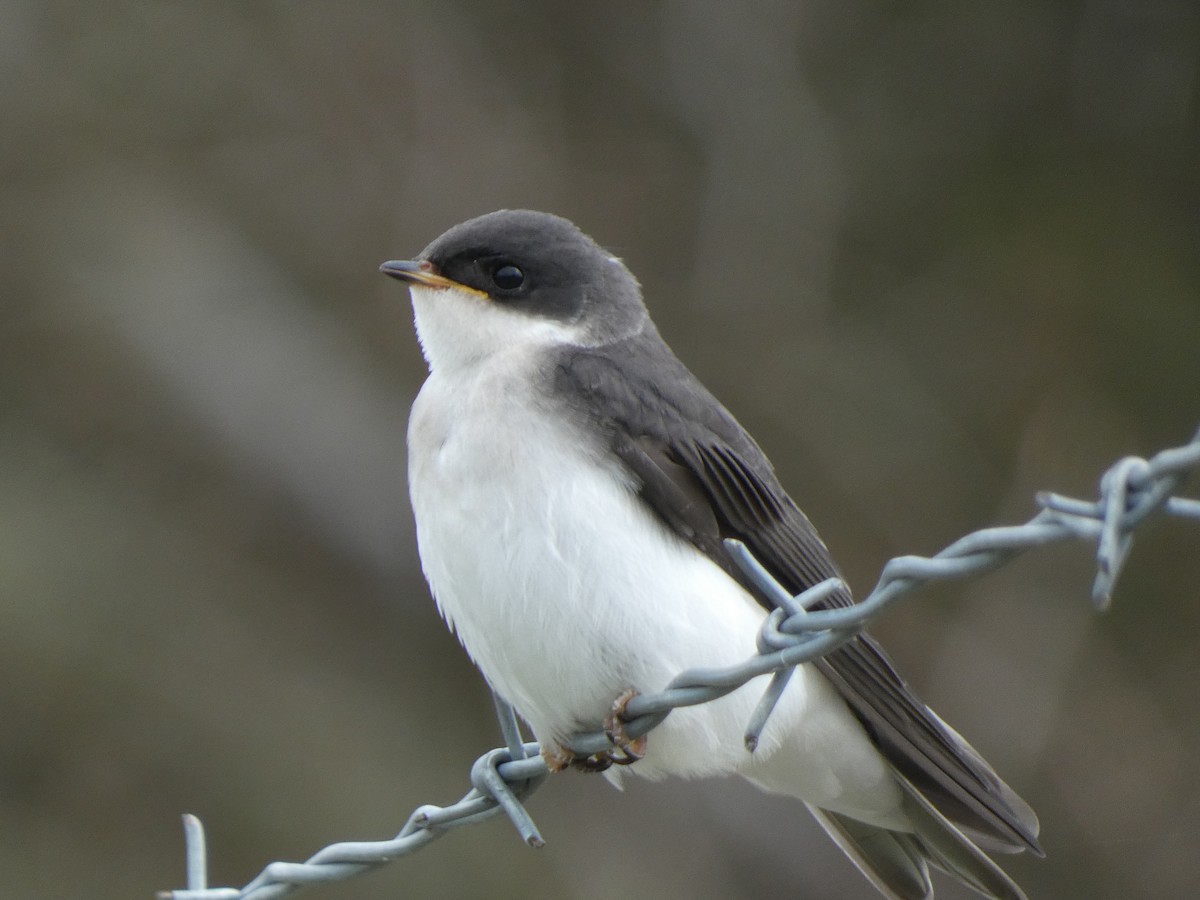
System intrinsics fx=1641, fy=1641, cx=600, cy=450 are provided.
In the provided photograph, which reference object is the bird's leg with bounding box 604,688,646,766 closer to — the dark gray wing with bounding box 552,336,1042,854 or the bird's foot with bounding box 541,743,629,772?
the bird's foot with bounding box 541,743,629,772

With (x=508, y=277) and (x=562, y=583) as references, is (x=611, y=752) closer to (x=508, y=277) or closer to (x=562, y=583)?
(x=562, y=583)

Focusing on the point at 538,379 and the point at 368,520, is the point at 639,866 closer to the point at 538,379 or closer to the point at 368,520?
the point at 368,520

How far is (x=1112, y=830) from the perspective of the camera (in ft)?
23.6

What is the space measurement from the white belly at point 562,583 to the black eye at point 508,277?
47 cm

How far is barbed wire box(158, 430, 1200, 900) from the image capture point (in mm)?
1852

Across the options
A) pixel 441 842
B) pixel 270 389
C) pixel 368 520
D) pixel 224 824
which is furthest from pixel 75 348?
pixel 441 842

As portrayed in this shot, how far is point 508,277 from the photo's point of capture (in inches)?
161

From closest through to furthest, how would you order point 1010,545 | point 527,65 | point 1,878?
point 1010,545 → point 1,878 → point 527,65

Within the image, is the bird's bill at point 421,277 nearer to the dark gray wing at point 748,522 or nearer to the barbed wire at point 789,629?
the dark gray wing at point 748,522

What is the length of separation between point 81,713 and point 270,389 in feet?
5.98

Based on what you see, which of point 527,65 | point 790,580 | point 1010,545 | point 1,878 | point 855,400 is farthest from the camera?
point 527,65

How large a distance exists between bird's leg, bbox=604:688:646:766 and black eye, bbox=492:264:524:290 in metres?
1.16

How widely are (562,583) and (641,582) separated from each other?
0.17 meters

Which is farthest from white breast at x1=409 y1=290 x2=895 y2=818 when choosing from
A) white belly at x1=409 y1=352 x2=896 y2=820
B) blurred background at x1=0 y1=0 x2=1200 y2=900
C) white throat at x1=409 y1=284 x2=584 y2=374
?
blurred background at x1=0 y1=0 x2=1200 y2=900
